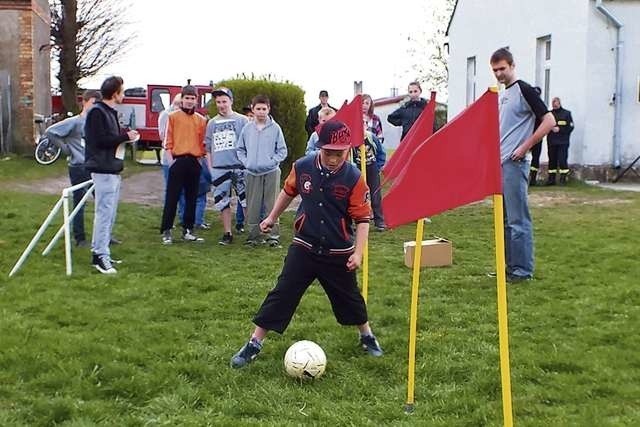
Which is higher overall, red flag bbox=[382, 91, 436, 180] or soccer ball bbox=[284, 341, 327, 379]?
red flag bbox=[382, 91, 436, 180]

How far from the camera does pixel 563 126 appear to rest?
17422 mm

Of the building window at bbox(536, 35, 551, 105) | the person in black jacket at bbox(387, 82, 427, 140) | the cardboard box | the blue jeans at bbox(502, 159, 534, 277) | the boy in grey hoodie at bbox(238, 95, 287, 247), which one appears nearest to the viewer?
the blue jeans at bbox(502, 159, 534, 277)

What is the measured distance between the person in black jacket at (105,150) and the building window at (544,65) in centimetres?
1426

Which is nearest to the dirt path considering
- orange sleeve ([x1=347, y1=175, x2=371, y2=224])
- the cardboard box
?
the cardboard box

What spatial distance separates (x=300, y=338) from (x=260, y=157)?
14.1 feet

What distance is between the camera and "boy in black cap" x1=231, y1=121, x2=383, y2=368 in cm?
500

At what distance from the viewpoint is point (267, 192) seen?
989cm

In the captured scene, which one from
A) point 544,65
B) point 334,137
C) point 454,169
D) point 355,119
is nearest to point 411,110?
point 355,119

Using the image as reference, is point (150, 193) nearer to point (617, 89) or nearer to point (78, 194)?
point (78, 194)

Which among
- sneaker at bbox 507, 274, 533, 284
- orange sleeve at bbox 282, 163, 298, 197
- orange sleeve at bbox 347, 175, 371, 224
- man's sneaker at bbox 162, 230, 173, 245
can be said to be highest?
orange sleeve at bbox 282, 163, 298, 197

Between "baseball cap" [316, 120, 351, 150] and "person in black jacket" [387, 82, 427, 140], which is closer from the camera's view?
"baseball cap" [316, 120, 351, 150]

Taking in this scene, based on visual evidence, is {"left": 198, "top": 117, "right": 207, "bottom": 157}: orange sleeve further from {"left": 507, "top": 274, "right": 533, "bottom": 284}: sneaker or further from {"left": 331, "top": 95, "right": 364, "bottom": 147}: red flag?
{"left": 507, "top": 274, "right": 533, "bottom": 284}: sneaker

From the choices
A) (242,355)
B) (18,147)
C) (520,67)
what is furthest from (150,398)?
(18,147)

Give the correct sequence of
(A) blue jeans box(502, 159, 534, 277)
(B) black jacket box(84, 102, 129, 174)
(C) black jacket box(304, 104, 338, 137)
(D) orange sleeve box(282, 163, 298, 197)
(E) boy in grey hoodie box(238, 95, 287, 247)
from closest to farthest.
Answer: (D) orange sleeve box(282, 163, 298, 197)
(A) blue jeans box(502, 159, 534, 277)
(B) black jacket box(84, 102, 129, 174)
(E) boy in grey hoodie box(238, 95, 287, 247)
(C) black jacket box(304, 104, 338, 137)
